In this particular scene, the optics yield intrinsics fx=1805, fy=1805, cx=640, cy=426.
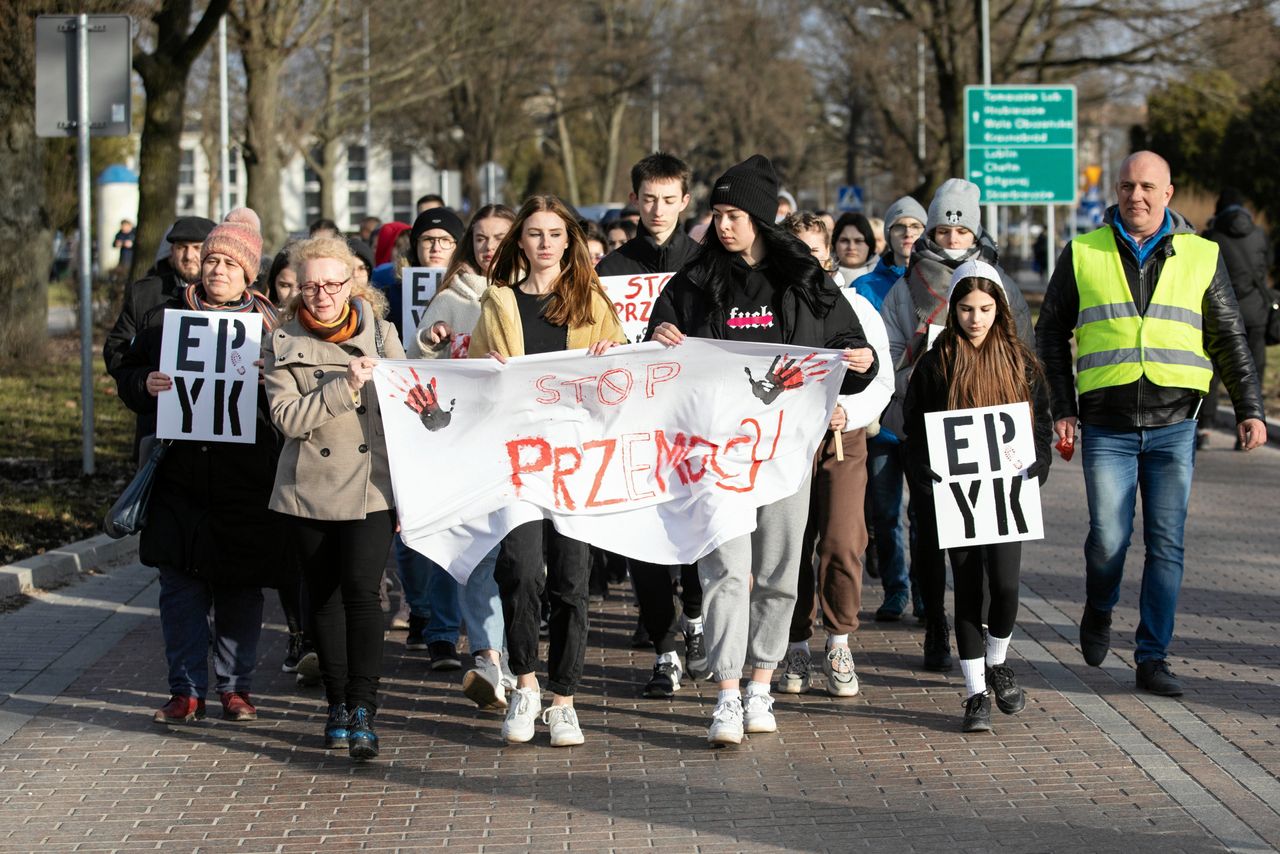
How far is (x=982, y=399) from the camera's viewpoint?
21.8 feet

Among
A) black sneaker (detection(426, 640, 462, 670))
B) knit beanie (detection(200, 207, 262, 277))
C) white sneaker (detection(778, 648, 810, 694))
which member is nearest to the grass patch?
black sneaker (detection(426, 640, 462, 670))

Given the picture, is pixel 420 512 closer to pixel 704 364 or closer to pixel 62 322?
pixel 704 364

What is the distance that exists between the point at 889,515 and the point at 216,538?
10.9 ft

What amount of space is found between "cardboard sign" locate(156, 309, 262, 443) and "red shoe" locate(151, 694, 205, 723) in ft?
3.23

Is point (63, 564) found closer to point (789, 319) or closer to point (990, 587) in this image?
point (789, 319)

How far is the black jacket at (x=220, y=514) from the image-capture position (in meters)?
6.75

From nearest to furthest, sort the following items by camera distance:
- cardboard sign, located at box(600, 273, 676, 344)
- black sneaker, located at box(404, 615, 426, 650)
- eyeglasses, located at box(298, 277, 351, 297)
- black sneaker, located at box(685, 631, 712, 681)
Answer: eyeglasses, located at box(298, 277, 351, 297) → black sneaker, located at box(685, 631, 712, 681) → black sneaker, located at box(404, 615, 426, 650) → cardboard sign, located at box(600, 273, 676, 344)

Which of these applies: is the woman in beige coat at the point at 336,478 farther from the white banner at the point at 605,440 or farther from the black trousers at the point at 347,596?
the white banner at the point at 605,440

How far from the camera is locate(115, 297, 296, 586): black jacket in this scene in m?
6.75

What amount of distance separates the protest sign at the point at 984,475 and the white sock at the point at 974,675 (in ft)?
1.39

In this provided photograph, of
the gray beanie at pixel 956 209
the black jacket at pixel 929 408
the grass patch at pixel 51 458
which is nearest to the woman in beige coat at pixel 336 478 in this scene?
the black jacket at pixel 929 408

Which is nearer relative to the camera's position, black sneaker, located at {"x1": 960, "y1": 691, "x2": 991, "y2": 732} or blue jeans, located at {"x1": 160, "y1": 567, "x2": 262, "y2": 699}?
black sneaker, located at {"x1": 960, "y1": 691, "x2": 991, "y2": 732}

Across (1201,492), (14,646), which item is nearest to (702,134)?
(1201,492)

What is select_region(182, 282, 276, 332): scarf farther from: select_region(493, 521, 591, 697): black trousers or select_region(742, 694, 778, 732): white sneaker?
select_region(742, 694, 778, 732): white sneaker
